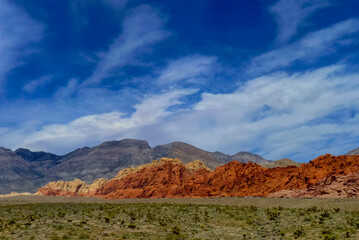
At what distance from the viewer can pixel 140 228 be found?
2547 centimetres

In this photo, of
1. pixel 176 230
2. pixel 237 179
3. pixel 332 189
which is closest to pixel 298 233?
pixel 176 230

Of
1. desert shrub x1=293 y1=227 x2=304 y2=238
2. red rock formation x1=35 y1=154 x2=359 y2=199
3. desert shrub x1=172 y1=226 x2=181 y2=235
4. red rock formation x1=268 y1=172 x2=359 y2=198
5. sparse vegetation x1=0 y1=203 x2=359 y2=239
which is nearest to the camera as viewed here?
sparse vegetation x1=0 y1=203 x2=359 y2=239

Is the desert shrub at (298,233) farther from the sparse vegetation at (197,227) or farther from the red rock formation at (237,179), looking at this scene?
the red rock formation at (237,179)

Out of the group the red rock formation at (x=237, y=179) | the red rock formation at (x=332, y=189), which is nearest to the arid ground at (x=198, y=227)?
the red rock formation at (x=332, y=189)

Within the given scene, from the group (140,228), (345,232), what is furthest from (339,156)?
(140,228)

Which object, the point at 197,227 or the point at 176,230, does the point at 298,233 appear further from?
the point at 176,230

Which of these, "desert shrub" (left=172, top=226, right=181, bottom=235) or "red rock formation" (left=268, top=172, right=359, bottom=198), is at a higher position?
"red rock formation" (left=268, top=172, right=359, bottom=198)

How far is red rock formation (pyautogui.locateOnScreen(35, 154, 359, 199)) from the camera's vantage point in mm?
65312

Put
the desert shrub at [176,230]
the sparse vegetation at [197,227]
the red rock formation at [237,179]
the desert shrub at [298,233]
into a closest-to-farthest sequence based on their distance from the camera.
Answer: the sparse vegetation at [197,227], the desert shrub at [298,233], the desert shrub at [176,230], the red rock formation at [237,179]

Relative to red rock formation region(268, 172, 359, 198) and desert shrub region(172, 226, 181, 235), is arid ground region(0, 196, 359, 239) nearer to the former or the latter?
desert shrub region(172, 226, 181, 235)

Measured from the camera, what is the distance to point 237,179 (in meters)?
79.2

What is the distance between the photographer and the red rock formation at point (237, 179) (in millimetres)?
65312

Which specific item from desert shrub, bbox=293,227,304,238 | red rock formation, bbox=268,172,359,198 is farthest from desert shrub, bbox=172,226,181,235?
red rock formation, bbox=268,172,359,198

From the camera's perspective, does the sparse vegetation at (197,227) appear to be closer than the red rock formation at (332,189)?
Yes
